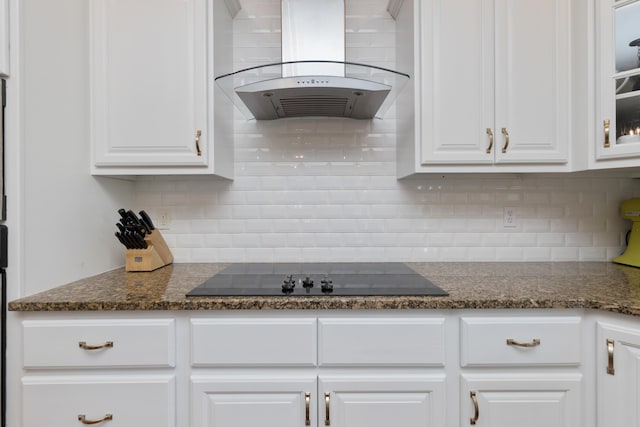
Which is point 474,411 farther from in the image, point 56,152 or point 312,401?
point 56,152

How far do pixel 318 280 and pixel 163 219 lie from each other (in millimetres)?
981

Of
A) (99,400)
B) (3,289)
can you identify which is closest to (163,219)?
(3,289)

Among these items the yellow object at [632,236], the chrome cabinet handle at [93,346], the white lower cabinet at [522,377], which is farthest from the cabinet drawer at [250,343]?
the yellow object at [632,236]

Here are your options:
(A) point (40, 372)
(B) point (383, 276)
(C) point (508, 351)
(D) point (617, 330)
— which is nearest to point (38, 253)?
(A) point (40, 372)

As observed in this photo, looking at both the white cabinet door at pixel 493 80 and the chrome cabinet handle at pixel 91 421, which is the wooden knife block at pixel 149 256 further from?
the white cabinet door at pixel 493 80

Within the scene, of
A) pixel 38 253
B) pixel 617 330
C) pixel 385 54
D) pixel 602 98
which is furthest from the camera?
pixel 385 54

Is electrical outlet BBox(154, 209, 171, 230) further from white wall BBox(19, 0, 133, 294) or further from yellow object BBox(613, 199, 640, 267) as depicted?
yellow object BBox(613, 199, 640, 267)

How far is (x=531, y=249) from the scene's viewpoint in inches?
78.2

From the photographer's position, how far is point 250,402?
4.15 ft

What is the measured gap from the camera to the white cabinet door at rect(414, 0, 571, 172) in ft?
5.36

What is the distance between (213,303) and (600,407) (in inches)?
54.1

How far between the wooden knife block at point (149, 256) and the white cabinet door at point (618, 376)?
72.7 inches

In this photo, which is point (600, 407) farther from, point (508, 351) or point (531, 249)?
point (531, 249)

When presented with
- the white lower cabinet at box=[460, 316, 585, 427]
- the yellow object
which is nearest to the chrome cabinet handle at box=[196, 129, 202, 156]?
the white lower cabinet at box=[460, 316, 585, 427]
